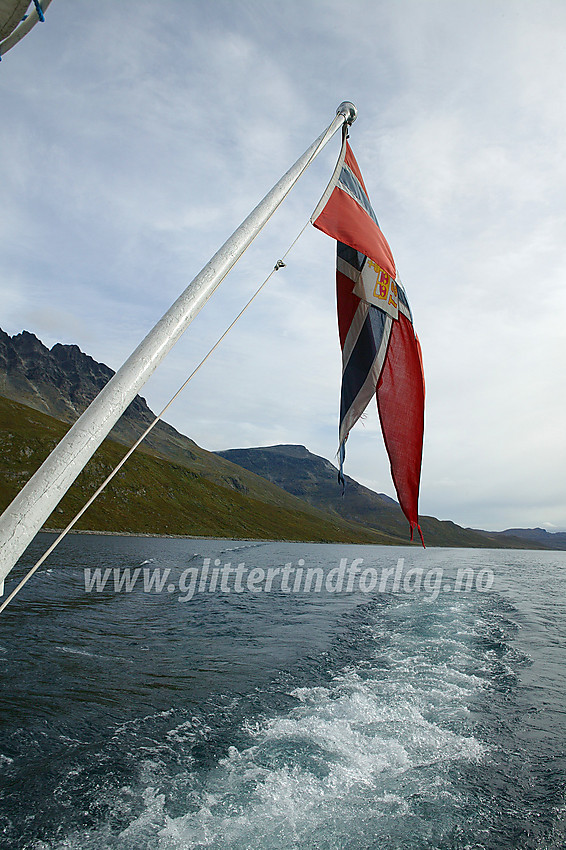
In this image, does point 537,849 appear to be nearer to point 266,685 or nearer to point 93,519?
point 266,685

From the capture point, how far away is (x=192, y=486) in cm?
19375

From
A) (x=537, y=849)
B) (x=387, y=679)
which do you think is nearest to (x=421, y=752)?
(x=537, y=849)

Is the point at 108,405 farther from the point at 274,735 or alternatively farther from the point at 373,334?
the point at 274,735

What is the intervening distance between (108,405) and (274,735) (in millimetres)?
9523

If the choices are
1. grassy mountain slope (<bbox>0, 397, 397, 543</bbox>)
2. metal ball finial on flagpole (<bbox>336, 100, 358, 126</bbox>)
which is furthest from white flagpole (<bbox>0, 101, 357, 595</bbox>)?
grassy mountain slope (<bbox>0, 397, 397, 543</bbox>)

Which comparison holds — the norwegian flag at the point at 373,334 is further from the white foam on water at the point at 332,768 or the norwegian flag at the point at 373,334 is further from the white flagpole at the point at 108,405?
the white foam on water at the point at 332,768

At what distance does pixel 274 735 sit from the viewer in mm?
9883

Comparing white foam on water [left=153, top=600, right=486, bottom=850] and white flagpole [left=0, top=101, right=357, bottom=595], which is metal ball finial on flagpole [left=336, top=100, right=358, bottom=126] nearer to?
white flagpole [left=0, top=101, right=357, bottom=595]

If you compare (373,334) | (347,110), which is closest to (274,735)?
(373,334)

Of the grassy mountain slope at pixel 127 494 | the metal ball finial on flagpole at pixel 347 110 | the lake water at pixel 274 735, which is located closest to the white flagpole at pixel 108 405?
the metal ball finial on flagpole at pixel 347 110

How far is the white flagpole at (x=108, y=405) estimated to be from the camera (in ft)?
9.65

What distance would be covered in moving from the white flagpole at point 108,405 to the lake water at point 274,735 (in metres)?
5.91

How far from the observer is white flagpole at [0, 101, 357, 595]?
294 cm

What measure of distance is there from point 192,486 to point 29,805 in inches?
7521
